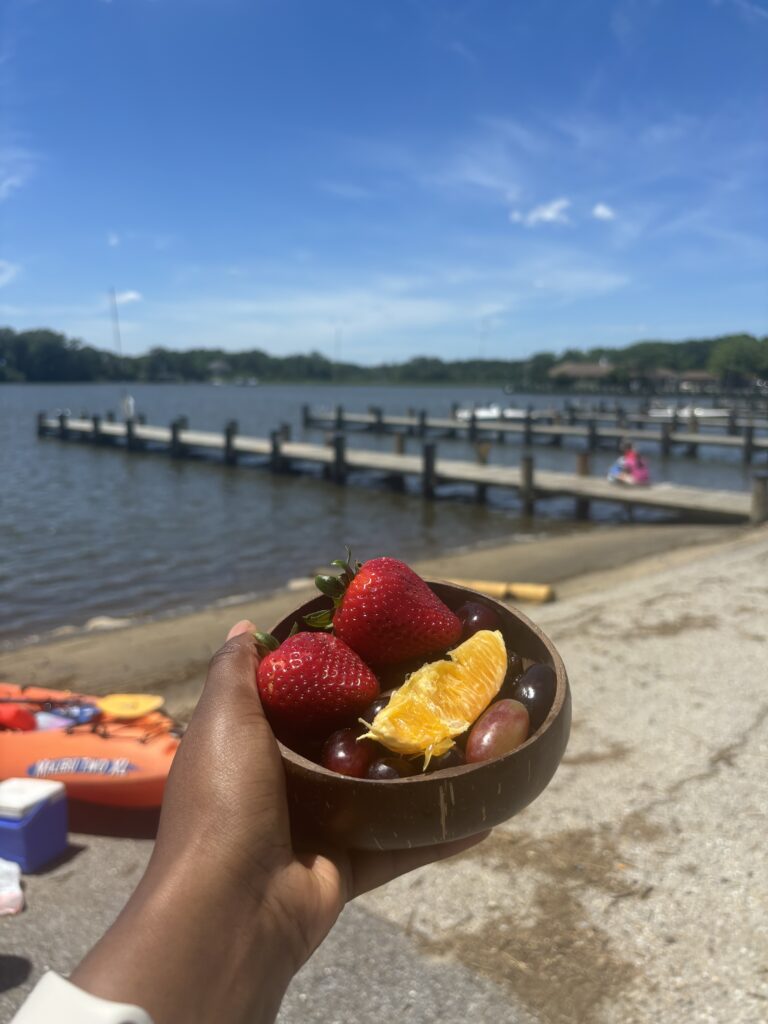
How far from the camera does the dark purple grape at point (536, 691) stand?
5.76ft

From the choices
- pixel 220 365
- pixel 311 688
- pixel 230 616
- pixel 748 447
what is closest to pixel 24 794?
pixel 311 688

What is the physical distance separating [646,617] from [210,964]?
7617 millimetres

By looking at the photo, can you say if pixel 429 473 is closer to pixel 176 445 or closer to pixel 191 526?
pixel 191 526

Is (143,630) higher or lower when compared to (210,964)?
lower

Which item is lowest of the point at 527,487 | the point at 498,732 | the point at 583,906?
the point at 583,906

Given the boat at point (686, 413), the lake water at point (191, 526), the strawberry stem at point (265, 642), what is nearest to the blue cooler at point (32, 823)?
the strawberry stem at point (265, 642)

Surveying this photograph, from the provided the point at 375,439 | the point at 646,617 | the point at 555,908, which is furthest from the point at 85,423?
the point at 555,908

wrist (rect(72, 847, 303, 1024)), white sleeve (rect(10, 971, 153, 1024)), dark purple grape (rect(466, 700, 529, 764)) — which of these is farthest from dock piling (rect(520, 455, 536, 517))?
white sleeve (rect(10, 971, 153, 1024))

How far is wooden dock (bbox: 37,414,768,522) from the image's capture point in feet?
64.4

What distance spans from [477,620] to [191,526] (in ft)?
67.5

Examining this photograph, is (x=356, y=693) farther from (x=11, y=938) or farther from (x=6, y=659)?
(x=6, y=659)

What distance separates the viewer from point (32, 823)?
4637mm

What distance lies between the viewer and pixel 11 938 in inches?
155

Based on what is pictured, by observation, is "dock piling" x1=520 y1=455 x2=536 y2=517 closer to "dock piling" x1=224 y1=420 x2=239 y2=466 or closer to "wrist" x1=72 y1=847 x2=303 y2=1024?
"dock piling" x1=224 y1=420 x2=239 y2=466
